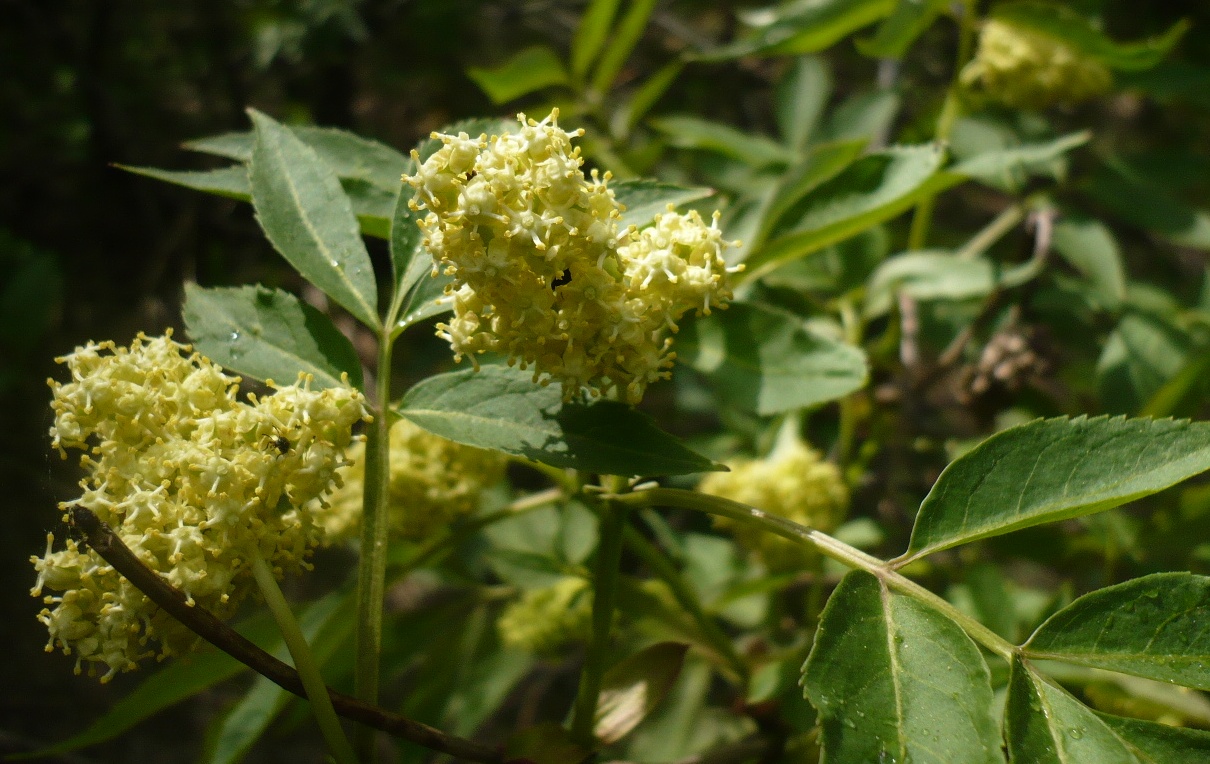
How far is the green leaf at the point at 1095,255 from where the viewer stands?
2369 mm

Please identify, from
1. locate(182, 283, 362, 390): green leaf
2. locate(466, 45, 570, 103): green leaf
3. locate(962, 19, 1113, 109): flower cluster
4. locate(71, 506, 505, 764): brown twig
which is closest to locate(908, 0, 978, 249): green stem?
locate(962, 19, 1113, 109): flower cluster

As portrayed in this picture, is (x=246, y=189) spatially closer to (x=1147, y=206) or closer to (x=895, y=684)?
(x=895, y=684)

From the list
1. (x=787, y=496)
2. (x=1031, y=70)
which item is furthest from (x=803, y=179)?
(x=1031, y=70)

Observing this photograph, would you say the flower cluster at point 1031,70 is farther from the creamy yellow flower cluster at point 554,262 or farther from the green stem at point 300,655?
the green stem at point 300,655

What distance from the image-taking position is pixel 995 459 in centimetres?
111

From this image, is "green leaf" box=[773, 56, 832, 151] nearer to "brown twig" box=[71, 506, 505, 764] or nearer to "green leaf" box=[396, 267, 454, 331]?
"green leaf" box=[396, 267, 454, 331]

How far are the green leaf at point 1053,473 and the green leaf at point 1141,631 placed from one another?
4.1 inches

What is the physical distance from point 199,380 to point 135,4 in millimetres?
3464

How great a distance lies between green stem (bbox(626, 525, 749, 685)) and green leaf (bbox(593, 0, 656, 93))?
4.51 feet

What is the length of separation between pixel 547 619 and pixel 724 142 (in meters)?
1.29

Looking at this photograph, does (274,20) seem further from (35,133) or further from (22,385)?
(22,385)

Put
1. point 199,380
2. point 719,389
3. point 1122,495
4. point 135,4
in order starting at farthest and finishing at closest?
point 135,4 < point 719,389 < point 199,380 < point 1122,495

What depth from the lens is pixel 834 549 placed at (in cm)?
114

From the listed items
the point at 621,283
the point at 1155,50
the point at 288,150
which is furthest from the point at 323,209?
the point at 1155,50
